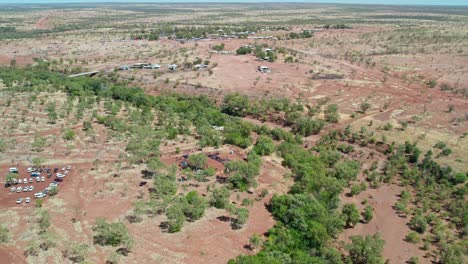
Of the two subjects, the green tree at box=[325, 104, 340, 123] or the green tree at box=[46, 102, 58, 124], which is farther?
the green tree at box=[325, 104, 340, 123]

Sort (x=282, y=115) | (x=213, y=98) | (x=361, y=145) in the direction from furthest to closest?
(x=213, y=98)
(x=282, y=115)
(x=361, y=145)

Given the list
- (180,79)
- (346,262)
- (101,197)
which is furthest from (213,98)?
(346,262)

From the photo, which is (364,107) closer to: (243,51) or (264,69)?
(264,69)

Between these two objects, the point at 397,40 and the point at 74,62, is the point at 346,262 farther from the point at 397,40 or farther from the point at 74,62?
the point at 397,40

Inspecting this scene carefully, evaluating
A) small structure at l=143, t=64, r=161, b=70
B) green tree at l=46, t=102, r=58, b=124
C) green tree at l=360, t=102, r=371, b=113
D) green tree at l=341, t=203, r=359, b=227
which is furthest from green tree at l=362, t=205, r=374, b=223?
small structure at l=143, t=64, r=161, b=70

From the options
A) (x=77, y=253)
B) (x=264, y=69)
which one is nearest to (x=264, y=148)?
(x=77, y=253)

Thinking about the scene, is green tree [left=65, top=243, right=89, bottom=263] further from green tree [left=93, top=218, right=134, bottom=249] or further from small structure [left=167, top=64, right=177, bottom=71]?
small structure [left=167, top=64, right=177, bottom=71]

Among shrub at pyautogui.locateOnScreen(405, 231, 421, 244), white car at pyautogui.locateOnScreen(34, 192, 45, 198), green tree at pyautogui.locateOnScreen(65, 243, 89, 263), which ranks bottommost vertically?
shrub at pyautogui.locateOnScreen(405, 231, 421, 244)
